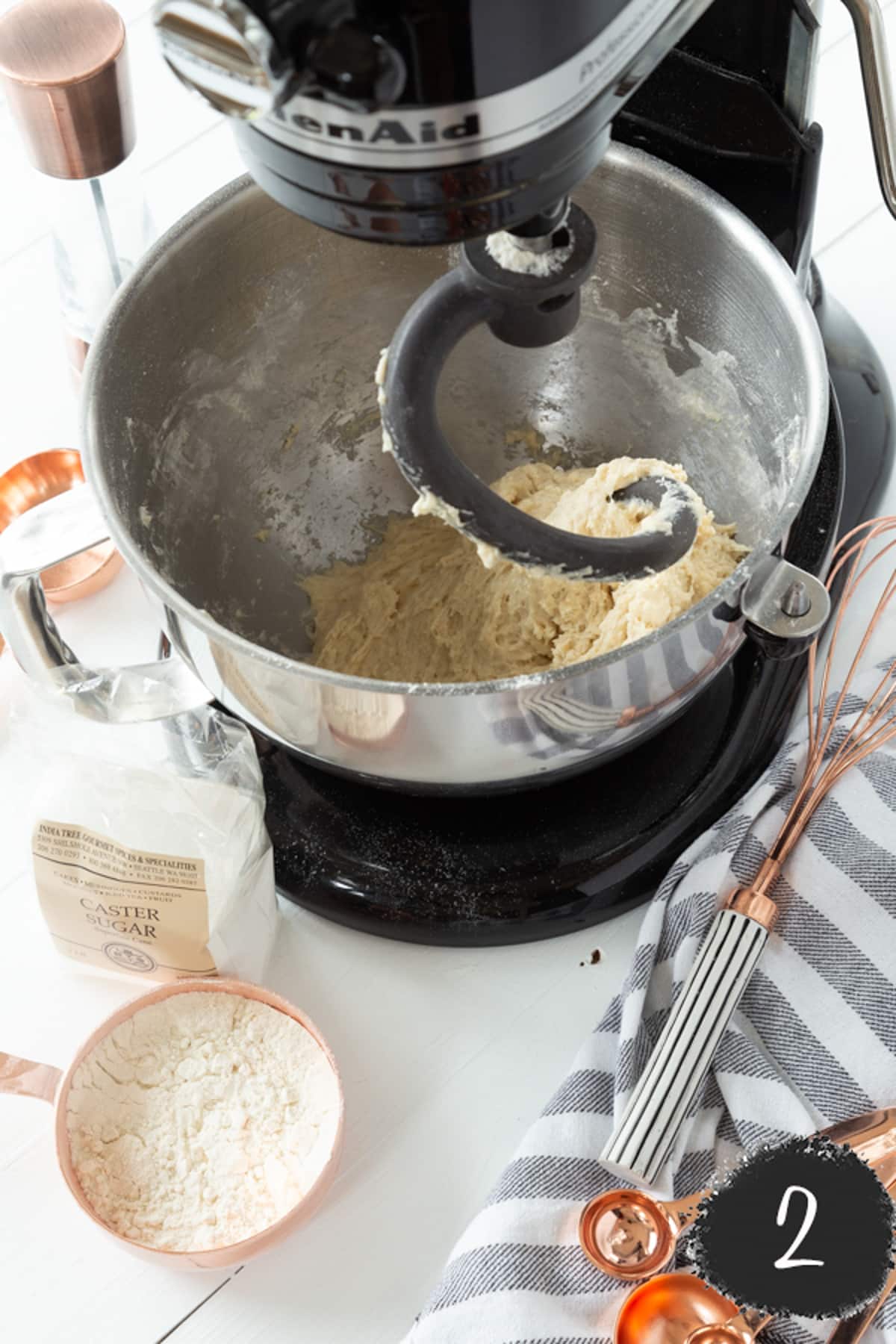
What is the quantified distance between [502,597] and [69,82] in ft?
1.07

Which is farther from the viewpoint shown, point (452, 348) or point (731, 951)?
point (731, 951)

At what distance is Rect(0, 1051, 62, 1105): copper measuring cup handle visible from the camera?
25.8 inches

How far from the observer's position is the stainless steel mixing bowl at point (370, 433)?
581 mm

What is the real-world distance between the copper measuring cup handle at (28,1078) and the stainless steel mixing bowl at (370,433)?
165 mm

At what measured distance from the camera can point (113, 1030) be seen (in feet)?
2.16

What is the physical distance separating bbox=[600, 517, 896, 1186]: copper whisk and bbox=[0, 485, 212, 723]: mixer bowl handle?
0.84 feet

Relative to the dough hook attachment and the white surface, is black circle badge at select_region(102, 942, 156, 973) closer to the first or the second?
the white surface

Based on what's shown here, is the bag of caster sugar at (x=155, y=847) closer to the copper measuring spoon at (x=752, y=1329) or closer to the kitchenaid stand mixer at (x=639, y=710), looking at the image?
the kitchenaid stand mixer at (x=639, y=710)

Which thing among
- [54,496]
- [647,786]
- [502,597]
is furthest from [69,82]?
[647,786]

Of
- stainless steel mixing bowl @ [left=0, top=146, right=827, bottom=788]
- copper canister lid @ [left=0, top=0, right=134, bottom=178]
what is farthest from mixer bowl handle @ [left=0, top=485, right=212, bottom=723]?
copper canister lid @ [left=0, top=0, right=134, bottom=178]

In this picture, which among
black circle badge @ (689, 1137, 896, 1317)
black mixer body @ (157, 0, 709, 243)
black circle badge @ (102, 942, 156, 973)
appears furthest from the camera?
black circle badge @ (102, 942, 156, 973)

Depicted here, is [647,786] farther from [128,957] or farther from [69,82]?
[69,82]

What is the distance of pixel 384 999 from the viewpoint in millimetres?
700

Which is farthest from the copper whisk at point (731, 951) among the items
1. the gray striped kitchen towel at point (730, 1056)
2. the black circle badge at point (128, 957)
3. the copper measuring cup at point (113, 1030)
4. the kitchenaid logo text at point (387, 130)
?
the kitchenaid logo text at point (387, 130)
